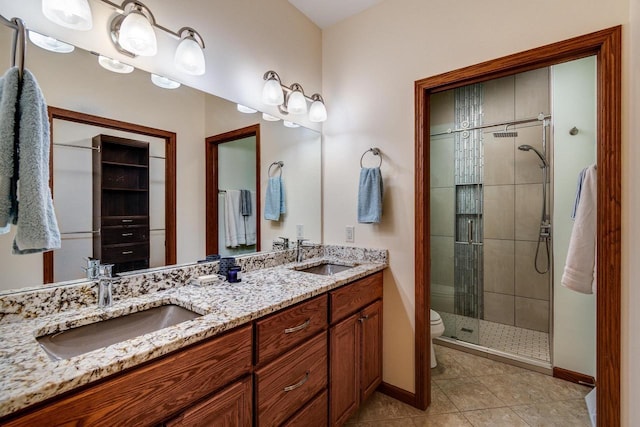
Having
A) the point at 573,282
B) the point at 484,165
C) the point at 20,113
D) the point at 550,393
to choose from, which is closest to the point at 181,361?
the point at 20,113

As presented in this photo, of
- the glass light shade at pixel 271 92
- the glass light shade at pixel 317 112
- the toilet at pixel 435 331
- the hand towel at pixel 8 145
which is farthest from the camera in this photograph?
the toilet at pixel 435 331

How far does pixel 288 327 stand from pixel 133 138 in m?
1.06

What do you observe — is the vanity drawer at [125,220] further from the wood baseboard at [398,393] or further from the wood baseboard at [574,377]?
the wood baseboard at [574,377]

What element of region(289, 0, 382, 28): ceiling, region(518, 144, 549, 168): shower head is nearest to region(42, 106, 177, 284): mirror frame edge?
region(289, 0, 382, 28): ceiling

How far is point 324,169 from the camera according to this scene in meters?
2.29

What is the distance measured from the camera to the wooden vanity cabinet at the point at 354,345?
1492 mm

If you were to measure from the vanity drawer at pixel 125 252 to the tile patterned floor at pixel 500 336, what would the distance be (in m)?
2.61

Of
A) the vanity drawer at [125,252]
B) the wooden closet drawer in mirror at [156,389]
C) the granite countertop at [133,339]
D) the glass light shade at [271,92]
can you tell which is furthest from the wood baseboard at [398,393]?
the glass light shade at [271,92]

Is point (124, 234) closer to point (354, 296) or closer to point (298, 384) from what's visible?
point (298, 384)

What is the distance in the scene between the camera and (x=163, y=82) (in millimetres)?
1392

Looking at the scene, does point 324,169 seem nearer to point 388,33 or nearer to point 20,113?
point 388,33

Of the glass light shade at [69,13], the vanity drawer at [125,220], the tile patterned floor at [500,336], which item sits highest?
the glass light shade at [69,13]

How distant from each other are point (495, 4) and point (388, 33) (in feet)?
2.05

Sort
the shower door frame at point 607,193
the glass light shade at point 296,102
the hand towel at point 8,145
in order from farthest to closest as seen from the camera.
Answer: the glass light shade at point 296,102, the shower door frame at point 607,193, the hand towel at point 8,145
